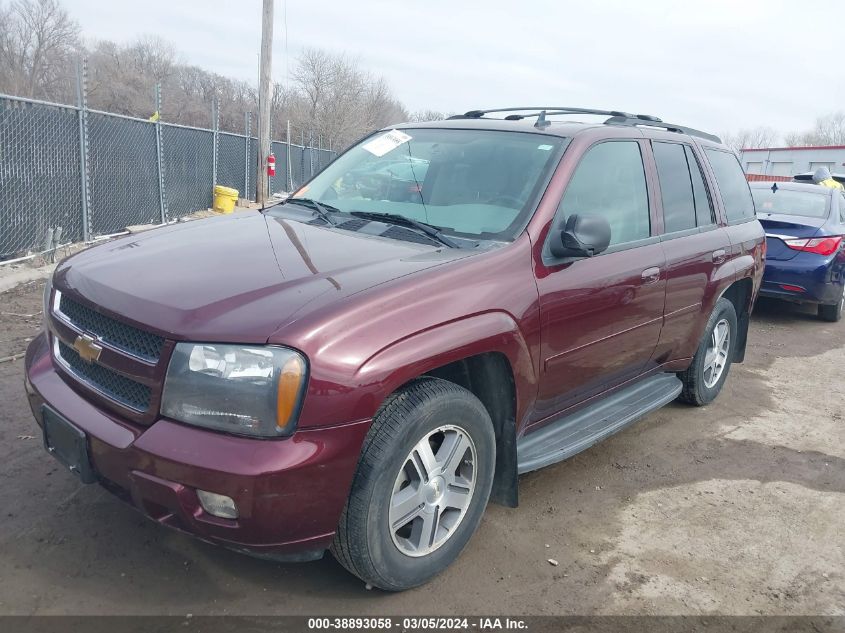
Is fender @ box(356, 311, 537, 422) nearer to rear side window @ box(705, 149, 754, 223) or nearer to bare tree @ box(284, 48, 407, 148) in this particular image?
rear side window @ box(705, 149, 754, 223)

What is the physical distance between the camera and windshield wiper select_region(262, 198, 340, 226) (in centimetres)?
344

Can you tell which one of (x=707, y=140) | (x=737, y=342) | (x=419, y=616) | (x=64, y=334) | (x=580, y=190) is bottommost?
(x=419, y=616)

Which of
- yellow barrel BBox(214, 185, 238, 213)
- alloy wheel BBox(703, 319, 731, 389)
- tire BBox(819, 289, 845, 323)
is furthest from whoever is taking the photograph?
yellow barrel BBox(214, 185, 238, 213)

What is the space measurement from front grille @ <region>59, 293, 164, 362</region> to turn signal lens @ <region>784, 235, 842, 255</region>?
7.48 meters

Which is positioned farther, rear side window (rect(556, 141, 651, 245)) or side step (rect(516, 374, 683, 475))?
rear side window (rect(556, 141, 651, 245))

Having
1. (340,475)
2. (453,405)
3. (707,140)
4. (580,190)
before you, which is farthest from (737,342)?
(340,475)

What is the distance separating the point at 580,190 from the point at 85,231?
7449 millimetres

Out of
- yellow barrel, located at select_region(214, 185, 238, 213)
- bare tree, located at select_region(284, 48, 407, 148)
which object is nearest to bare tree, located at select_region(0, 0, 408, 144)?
bare tree, located at select_region(284, 48, 407, 148)

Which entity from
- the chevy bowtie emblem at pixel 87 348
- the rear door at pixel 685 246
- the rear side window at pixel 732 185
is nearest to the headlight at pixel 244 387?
Answer: the chevy bowtie emblem at pixel 87 348

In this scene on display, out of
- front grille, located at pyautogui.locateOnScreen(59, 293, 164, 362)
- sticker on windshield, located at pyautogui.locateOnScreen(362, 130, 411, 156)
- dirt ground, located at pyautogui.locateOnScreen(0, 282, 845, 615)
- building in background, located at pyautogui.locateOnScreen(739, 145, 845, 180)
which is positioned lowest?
dirt ground, located at pyautogui.locateOnScreen(0, 282, 845, 615)

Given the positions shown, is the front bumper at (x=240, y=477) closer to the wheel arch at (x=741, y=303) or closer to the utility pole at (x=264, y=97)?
the wheel arch at (x=741, y=303)

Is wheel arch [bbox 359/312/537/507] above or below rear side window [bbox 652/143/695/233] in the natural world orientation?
below

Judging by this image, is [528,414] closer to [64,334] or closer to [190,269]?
[190,269]

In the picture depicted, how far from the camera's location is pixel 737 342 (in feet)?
17.3
